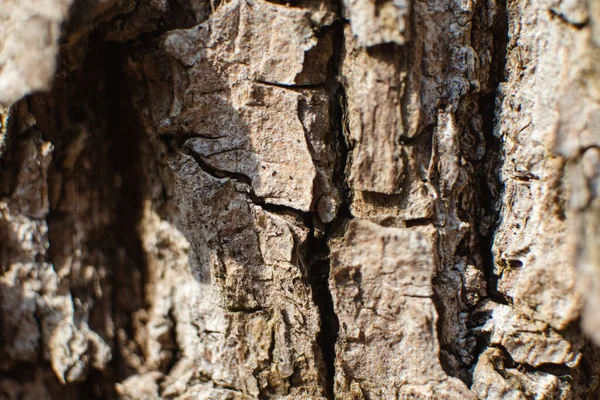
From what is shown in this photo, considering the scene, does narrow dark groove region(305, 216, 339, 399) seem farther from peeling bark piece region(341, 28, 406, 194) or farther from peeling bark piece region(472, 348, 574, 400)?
peeling bark piece region(472, 348, 574, 400)

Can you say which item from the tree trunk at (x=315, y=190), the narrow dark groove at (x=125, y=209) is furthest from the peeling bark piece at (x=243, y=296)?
the narrow dark groove at (x=125, y=209)

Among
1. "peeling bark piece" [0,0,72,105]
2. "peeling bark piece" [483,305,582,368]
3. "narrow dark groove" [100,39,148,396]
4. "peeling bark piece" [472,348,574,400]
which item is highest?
"peeling bark piece" [0,0,72,105]

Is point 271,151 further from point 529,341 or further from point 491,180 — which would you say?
point 529,341

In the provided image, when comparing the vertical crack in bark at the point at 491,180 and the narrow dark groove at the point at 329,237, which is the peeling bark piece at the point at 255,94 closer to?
the narrow dark groove at the point at 329,237

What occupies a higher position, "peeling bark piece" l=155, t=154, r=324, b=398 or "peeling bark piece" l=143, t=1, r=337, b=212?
"peeling bark piece" l=143, t=1, r=337, b=212

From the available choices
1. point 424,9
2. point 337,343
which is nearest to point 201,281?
point 337,343

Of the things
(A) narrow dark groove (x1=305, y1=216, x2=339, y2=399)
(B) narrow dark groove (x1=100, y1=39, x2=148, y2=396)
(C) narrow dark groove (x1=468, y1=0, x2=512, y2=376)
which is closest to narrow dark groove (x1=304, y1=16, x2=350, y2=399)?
(A) narrow dark groove (x1=305, y1=216, x2=339, y2=399)

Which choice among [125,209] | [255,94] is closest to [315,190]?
[255,94]

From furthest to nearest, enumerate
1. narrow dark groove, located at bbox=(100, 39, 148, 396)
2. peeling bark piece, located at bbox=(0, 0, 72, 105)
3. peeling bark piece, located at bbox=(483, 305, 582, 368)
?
1. narrow dark groove, located at bbox=(100, 39, 148, 396)
2. peeling bark piece, located at bbox=(483, 305, 582, 368)
3. peeling bark piece, located at bbox=(0, 0, 72, 105)
